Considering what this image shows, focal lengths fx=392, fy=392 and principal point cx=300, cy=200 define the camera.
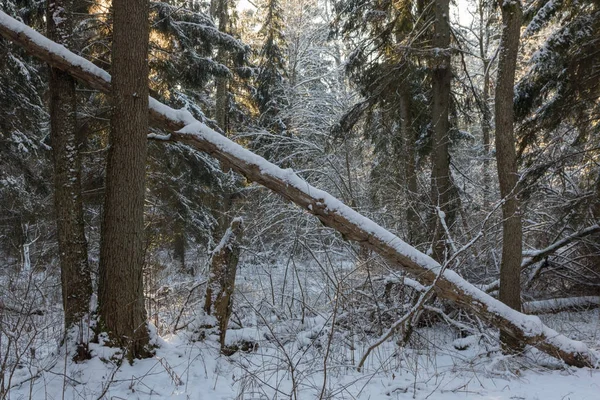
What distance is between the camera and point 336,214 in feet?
15.6

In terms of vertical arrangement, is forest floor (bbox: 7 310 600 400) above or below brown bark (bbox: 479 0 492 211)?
below

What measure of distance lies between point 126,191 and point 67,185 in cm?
88

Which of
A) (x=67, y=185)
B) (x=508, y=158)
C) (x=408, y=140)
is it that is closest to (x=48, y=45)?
(x=67, y=185)

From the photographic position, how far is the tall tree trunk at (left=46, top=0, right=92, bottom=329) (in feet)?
14.8

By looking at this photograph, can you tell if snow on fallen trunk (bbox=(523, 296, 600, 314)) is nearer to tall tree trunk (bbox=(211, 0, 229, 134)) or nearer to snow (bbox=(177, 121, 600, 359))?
snow (bbox=(177, 121, 600, 359))

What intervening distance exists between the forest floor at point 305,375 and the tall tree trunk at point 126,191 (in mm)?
348

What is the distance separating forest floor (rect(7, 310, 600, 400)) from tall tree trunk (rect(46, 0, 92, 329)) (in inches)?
30.0

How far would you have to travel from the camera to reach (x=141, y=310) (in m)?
4.39

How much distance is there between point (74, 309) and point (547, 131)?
7.80 metres

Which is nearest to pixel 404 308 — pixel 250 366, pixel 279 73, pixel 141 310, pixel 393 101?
pixel 250 366

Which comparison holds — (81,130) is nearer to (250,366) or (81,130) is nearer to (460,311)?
(250,366)

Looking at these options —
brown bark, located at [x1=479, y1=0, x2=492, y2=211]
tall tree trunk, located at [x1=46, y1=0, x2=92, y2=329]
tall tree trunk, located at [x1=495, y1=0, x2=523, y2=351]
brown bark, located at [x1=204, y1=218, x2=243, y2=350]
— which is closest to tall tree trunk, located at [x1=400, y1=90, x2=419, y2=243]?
brown bark, located at [x1=479, y1=0, x2=492, y2=211]

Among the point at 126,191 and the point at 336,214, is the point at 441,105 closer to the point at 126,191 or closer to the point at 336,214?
the point at 336,214

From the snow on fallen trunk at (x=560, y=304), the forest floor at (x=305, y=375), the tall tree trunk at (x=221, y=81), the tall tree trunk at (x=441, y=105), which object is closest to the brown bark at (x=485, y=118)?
the tall tree trunk at (x=441, y=105)
